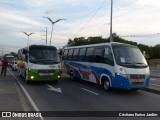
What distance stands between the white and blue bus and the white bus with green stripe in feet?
6.65

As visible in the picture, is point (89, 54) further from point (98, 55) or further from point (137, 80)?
point (137, 80)

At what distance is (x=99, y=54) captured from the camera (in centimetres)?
1680

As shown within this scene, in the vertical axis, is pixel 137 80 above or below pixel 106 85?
above

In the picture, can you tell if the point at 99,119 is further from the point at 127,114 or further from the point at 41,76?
the point at 41,76

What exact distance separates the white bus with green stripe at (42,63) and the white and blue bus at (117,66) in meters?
2.03

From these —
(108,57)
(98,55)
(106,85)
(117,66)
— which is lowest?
(106,85)

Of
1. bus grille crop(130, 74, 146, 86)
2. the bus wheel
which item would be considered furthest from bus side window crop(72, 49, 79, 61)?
bus grille crop(130, 74, 146, 86)

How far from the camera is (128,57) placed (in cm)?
1505

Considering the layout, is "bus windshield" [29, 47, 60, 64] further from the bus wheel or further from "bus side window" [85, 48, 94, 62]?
the bus wheel

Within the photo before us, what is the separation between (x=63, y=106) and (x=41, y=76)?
7.51 m

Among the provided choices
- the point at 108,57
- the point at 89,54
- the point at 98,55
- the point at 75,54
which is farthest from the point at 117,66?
the point at 75,54

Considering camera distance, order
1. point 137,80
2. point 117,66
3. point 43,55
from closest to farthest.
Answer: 1. point 137,80
2. point 117,66
3. point 43,55

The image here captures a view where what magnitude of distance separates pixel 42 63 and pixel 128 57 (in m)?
5.73

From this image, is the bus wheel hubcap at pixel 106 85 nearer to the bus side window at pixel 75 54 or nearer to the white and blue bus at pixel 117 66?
the white and blue bus at pixel 117 66
